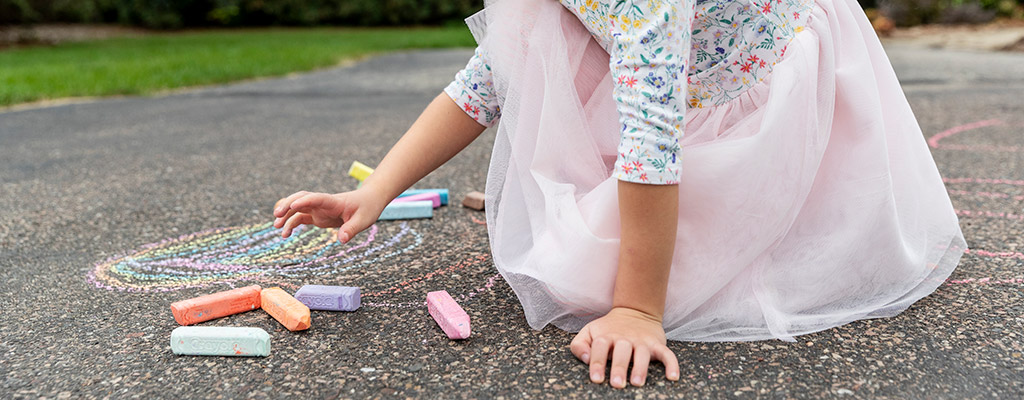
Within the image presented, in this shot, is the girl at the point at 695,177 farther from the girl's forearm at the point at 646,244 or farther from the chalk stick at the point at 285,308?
the chalk stick at the point at 285,308

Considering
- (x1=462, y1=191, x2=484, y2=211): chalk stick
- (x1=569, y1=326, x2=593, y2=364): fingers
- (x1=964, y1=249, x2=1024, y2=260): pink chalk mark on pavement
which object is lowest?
(x1=462, y1=191, x2=484, y2=211): chalk stick

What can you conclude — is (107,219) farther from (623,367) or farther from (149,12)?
(149,12)

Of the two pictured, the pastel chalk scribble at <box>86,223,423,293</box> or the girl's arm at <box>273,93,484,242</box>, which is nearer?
the girl's arm at <box>273,93,484,242</box>

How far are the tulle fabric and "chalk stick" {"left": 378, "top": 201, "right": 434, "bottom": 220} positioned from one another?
2.25ft

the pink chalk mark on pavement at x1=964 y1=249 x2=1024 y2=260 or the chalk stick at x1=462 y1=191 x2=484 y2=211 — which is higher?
the pink chalk mark on pavement at x1=964 y1=249 x2=1024 y2=260

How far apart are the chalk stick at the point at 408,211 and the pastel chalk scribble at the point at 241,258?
5 cm

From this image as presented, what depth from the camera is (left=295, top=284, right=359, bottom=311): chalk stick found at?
5.36 ft

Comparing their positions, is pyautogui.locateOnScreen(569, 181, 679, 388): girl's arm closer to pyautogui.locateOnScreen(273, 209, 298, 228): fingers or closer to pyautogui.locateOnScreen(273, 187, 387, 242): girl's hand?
pyautogui.locateOnScreen(273, 187, 387, 242): girl's hand

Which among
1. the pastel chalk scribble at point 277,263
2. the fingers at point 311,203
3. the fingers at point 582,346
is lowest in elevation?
the pastel chalk scribble at point 277,263

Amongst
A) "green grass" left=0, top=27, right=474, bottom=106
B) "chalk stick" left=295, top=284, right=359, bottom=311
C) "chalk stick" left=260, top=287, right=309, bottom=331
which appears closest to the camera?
"chalk stick" left=260, top=287, right=309, bottom=331

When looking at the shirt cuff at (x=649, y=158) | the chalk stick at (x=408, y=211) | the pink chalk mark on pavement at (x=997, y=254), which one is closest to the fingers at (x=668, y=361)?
the shirt cuff at (x=649, y=158)

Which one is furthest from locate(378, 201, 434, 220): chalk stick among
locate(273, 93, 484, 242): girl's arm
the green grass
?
the green grass

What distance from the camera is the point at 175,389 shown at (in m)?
1.33

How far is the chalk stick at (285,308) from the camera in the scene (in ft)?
5.03
